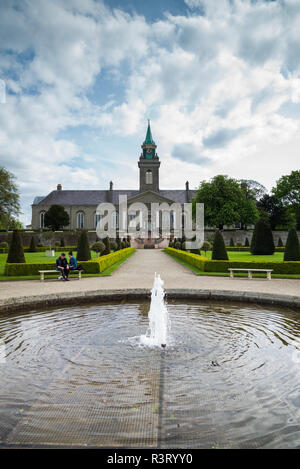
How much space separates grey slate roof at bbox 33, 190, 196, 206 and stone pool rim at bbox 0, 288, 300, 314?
61249mm

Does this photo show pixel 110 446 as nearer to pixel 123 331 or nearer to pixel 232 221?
pixel 123 331

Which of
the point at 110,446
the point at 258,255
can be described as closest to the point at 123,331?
the point at 110,446

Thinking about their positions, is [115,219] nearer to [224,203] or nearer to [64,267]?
[224,203]

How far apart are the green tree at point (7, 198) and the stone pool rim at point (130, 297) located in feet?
98.9

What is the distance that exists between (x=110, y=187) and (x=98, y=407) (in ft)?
240

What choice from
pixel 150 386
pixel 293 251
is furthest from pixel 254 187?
pixel 150 386

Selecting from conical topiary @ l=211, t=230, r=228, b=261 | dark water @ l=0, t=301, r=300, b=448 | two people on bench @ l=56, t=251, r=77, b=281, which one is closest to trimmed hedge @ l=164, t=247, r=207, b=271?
conical topiary @ l=211, t=230, r=228, b=261

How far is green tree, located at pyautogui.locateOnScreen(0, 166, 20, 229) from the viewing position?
3634 centimetres

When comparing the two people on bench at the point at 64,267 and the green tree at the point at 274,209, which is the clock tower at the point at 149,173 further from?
the two people on bench at the point at 64,267

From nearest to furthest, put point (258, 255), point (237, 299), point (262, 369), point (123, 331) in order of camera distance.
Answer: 1. point (262, 369)
2. point (123, 331)
3. point (237, 299)
4. point (258, 255)

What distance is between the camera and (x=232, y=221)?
48.3m

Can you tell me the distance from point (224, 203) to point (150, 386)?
4610 cm

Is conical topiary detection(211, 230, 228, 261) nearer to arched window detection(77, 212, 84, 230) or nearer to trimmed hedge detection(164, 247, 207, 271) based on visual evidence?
trimmed hedge detection(164, 247, 207, 271)

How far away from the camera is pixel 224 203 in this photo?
48.4 m
